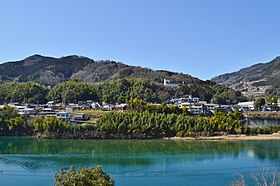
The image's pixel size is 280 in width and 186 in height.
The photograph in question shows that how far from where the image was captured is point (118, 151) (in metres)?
26.8

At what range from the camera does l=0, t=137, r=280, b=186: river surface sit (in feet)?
59.0

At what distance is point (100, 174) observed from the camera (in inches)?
367

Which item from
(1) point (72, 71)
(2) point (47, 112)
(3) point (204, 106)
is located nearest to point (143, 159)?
(2) point (47, 112)

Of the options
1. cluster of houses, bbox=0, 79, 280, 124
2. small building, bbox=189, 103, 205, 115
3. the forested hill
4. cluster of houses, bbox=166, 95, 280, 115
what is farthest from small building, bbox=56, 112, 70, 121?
the forested hill

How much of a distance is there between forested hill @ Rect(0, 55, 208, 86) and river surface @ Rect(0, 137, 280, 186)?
42465 millimetres

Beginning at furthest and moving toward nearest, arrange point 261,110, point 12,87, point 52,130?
point 12,87, point 261,110, point 52,130

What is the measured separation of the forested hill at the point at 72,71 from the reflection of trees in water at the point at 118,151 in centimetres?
4171

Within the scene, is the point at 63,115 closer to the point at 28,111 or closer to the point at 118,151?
the point at 28,111

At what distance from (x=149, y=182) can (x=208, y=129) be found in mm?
19236

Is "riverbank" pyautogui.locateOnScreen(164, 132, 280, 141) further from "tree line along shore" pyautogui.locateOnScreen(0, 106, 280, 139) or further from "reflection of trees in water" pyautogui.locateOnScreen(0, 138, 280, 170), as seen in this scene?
"reflection of trees in water" pyautogui.locateOnScreen(0, 138, 280, 170)

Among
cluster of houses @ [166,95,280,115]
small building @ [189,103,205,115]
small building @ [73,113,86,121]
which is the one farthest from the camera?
cluster of houses @ [166,95,280,115]

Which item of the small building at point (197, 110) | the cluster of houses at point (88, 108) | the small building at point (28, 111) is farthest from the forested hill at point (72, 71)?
the small building at point (28, 111)

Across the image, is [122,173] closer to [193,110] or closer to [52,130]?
[52,130]

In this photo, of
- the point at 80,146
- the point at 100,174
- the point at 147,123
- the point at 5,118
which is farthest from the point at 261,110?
the point at 100,174
